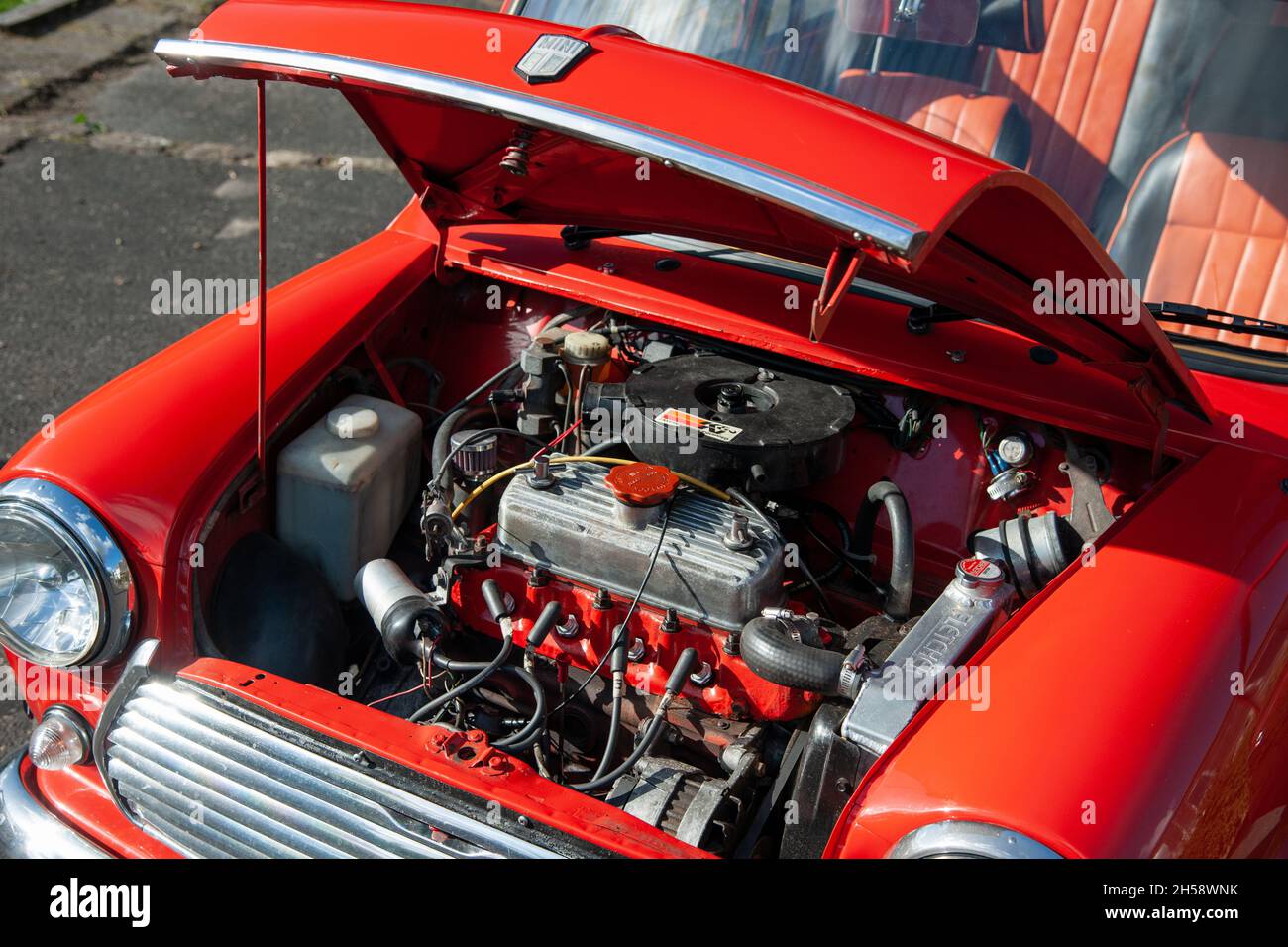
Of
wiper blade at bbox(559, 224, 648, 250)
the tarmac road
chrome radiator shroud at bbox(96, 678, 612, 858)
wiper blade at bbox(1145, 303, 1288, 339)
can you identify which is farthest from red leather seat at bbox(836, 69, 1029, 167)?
the tarmac road

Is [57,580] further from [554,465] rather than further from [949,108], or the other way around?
[949,108]

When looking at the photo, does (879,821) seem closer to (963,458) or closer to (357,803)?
(357,803)

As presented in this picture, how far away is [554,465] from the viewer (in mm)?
2209

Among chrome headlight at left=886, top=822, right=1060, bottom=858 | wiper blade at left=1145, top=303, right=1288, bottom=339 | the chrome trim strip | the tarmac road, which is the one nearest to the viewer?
chrome headlight at left=886, top=822, right=1060, bottom=858

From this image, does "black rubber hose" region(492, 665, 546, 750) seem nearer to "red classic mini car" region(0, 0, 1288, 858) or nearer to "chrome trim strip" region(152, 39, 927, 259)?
"red classic mini car" region(0, 0, 1288, 858)

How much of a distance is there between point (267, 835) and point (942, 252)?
4.55 feet

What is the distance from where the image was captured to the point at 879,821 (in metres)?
1.47

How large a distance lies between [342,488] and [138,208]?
4.46 metres

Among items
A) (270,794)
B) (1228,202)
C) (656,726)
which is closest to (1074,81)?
(1228,202)

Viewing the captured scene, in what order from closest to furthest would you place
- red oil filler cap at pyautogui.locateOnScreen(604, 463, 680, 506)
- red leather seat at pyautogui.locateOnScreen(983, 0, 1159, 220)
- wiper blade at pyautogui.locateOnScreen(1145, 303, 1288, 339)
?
red oil filler cap at pyautogui.locateOnScreen(604, 463, 680, 506), wiper blade at pyautogui.locateOnScreen(1145, 303, 1288, 339), red leather seat at pyautogui.locateOnScreen(983, 0, 1159, 220)

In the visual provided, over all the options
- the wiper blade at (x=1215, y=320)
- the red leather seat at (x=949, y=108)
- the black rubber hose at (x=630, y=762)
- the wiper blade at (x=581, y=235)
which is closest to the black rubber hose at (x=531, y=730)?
the black rubber hose at (x=630, y=762)

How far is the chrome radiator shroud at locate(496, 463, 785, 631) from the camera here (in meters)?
1.96
